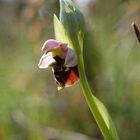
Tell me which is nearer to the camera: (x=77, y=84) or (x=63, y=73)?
(x=63, y=73)

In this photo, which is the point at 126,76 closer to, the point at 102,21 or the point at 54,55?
the point at 102,21

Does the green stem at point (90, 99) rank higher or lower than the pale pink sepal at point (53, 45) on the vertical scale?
lower

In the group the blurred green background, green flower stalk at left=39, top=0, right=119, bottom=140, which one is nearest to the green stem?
green flower stalk at left=39, top=0, right=119, bottom=140

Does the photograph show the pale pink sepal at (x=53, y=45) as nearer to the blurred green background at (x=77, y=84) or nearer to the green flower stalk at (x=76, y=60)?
the green flower stalk at (x=76, y=60)

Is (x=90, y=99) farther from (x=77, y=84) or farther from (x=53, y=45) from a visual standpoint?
(x=77, y=84)

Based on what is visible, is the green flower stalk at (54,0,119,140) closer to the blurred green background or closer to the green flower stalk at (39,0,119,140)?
the green flower stalk at (39,0,119,140)

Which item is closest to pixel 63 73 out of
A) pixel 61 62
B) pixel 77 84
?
pixel 61 62

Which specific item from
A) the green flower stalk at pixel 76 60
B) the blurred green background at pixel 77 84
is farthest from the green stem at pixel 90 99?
the blurred green background at pixel 77 84
